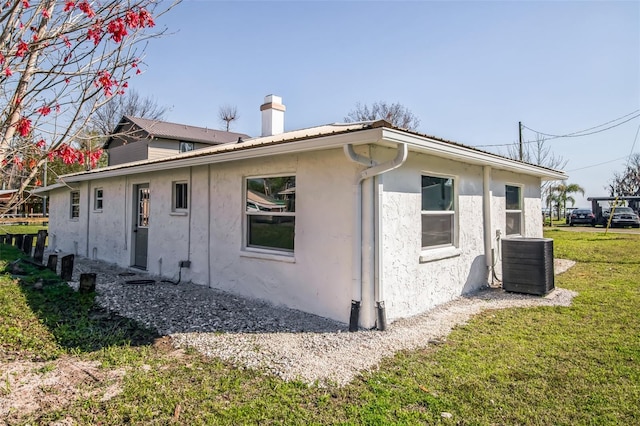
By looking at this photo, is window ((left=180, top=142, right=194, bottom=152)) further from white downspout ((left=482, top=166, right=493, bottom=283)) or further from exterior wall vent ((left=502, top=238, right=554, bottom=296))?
exterior wall vent ((left=502, top=238, right=554, bottom=296))

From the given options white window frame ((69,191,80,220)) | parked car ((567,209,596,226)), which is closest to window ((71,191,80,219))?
white window frame ((69,191,80,220))

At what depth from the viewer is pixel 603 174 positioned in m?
45.1

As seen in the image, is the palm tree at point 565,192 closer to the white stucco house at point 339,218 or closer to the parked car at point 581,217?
the parked car at point 581,217

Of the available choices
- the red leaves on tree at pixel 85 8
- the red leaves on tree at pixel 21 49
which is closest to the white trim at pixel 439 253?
the red leaves on tree at pixel 85 8

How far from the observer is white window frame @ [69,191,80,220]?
1363cm

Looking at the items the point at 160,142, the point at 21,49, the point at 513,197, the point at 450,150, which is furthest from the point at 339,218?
the point at 160,142

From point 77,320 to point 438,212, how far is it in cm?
602

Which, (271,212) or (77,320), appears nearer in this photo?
(77,320)

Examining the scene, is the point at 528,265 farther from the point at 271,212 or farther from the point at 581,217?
the point at 581,217

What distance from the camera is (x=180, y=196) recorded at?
8703 millimetres

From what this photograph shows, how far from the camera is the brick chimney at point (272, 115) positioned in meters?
10.3

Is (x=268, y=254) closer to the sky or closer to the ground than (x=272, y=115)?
closer to the ground

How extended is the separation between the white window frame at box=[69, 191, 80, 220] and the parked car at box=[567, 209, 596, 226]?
112ft

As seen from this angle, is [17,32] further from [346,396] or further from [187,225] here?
[187,225]
